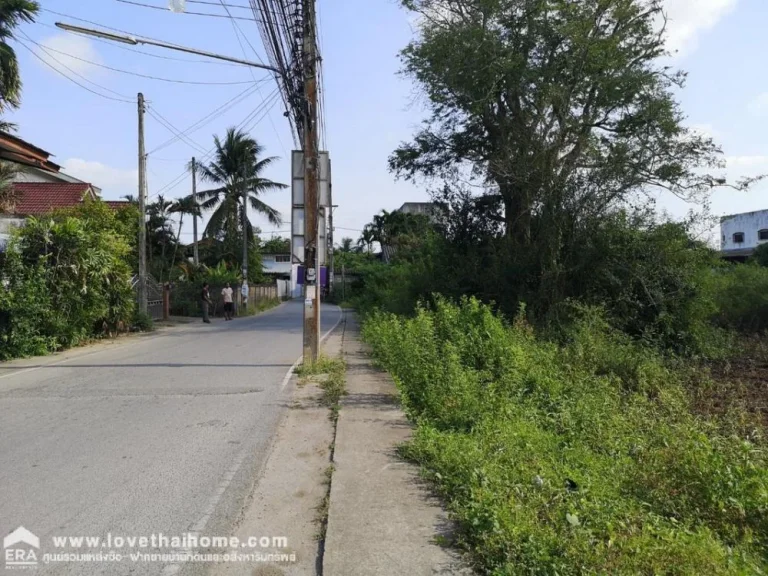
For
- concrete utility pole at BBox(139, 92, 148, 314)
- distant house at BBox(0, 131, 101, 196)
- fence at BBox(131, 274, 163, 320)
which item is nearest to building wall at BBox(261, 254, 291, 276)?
fence at BBox(131, 274, 163, 320)

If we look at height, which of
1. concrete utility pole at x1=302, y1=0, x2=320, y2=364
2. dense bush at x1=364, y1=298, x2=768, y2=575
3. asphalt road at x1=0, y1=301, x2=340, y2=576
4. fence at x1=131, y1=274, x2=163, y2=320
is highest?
concrete utility pole at x1=302, y1=0, x2=320, y2=364

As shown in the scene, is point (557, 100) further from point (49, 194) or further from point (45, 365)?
point (49, 194)

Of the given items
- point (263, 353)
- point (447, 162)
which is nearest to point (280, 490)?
point (263, 353)

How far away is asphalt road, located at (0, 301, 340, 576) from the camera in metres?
4.88

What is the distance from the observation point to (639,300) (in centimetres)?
1605

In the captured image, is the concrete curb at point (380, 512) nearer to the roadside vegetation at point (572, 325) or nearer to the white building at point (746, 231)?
the roadside vegetation at point (572, 325)

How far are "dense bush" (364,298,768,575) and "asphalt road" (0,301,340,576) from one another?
1.95m

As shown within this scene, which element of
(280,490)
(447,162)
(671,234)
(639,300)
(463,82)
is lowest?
(280,490)

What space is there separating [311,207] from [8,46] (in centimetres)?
1125

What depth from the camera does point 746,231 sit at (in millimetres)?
49719

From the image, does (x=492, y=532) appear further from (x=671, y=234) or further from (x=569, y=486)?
(x=671, y=234)

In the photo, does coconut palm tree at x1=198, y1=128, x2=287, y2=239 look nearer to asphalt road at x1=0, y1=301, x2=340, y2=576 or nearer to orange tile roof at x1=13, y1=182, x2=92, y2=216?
orange tile roof at x1=13, y1=182, x2=92, y2=216

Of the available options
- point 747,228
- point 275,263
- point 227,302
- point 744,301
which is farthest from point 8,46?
point 275,263

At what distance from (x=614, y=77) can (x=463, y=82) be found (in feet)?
16.2
